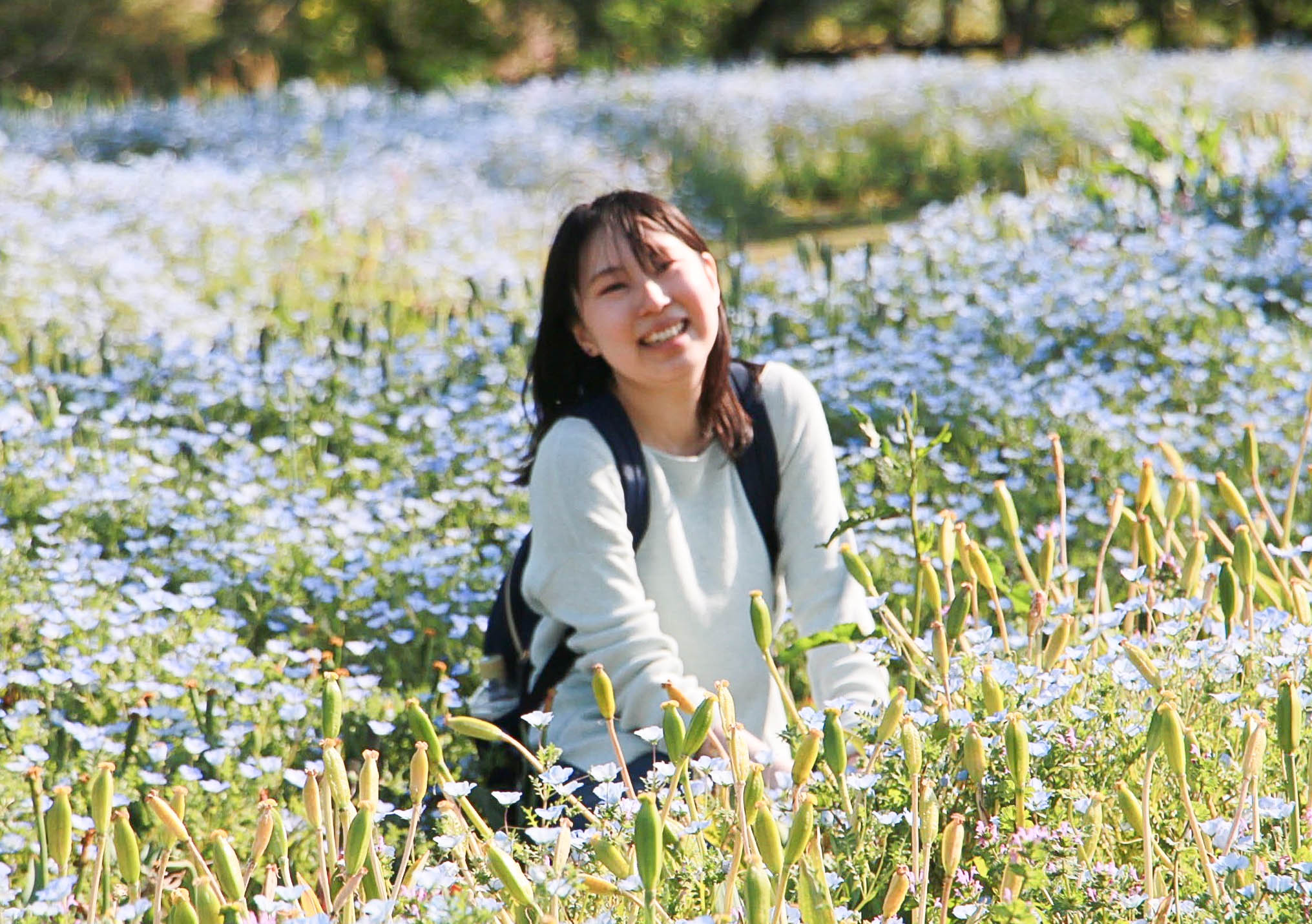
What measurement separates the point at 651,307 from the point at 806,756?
1108 millimetres

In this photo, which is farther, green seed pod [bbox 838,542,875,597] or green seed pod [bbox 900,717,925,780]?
green seed pod [bbox 838,542,875,597]

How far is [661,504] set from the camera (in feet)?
8.95

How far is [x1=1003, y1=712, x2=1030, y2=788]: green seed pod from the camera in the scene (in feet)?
5.78

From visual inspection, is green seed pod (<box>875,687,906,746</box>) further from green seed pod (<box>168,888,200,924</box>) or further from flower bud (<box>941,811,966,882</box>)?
green seed pod (<box>168,888,200,924</box>)

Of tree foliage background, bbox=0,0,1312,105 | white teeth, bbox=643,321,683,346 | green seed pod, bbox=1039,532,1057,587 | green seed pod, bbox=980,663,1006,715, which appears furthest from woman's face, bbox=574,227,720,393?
tree foliage background, bbox=0,0,1312,105

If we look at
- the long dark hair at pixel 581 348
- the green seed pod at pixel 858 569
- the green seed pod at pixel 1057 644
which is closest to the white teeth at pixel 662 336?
the long dark hair at pixel 581 348

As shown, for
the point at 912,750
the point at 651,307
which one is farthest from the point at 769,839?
the point at 651,307

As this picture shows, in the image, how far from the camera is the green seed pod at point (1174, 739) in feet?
5.49

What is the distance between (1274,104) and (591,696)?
9.61m

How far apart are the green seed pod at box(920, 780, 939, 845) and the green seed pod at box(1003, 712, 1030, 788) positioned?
4.0 inches

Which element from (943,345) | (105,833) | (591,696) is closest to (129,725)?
(591,696)

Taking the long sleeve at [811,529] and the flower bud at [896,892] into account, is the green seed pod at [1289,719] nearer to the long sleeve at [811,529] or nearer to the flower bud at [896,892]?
the flower bud at [896,892]

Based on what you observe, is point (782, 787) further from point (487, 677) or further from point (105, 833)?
point (105, 833)

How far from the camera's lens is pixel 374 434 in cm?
424
